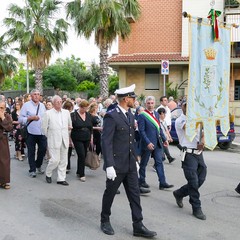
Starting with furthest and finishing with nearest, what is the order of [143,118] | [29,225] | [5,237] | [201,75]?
[143,118] → [201,75] → [29,225] → [5,237]

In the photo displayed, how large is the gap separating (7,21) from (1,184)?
20.6m

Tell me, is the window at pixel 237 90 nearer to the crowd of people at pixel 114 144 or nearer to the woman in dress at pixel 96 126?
the crowd of people at pixel 114 144

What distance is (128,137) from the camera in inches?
196

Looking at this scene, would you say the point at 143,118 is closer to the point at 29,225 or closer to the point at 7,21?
the point at 29,225

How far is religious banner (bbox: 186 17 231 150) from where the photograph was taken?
18.5 feet

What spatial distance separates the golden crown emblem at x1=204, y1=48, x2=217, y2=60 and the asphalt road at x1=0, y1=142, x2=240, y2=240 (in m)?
2.35

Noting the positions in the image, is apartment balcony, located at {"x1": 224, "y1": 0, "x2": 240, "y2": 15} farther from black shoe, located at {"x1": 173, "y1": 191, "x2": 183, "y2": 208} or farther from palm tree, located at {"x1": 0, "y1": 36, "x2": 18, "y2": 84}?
black shoe, located at {"x1": 173, "y1": 191, "x2": 183, "y2": 208}

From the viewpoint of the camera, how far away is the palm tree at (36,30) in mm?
24984

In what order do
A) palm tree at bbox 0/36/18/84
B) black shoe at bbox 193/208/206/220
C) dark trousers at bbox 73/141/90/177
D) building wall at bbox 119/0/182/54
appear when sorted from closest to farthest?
black shoe at bbox 193/208/206/220, dark trousers at bbox 73/141/90/177, building wall at bbox 119/0/182/54, palm tree at bbox 0/36/18/84

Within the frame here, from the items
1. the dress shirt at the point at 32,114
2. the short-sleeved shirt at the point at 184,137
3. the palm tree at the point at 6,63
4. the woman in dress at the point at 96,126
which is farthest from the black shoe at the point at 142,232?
the palm tree at the point at 6,63

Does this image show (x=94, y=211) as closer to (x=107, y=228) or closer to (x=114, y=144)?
(x=107, y=228)

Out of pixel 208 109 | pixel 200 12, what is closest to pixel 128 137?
pixel 208 109

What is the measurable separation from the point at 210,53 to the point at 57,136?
3.48 meters

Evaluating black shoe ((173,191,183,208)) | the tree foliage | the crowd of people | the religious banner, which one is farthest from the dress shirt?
the tree foliage
